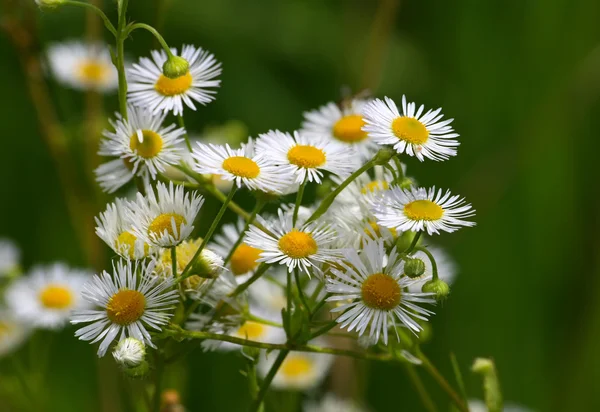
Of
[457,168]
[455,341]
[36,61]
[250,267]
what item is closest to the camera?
[250,267]

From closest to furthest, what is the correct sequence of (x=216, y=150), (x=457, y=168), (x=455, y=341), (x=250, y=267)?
1. (x=216, y=150)
2. (x=250, y=267)
3. (x=455, y=341)
4. (x=457, y=168)

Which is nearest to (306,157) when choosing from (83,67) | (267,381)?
(267,381)

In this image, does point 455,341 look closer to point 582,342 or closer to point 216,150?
point 582,342

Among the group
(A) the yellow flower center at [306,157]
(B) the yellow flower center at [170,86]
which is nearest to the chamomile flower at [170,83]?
(B) the yellow flower center at [170,86]

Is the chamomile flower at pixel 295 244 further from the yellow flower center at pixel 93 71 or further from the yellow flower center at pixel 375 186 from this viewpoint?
the yellow flower center at pixel 93 71

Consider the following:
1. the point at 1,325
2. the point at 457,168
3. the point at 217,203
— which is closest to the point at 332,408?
the point at 217,203

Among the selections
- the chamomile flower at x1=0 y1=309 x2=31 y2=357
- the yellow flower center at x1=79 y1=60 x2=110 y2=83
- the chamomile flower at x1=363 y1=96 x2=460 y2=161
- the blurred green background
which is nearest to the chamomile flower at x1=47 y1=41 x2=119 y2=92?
the yellow flower center at x1=79 y1=60 x2=110 y2=83

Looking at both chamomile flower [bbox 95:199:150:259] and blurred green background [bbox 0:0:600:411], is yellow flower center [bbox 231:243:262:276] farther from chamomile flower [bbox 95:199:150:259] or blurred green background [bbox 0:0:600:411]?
blurred green background [bbox 0:0:600:411]
